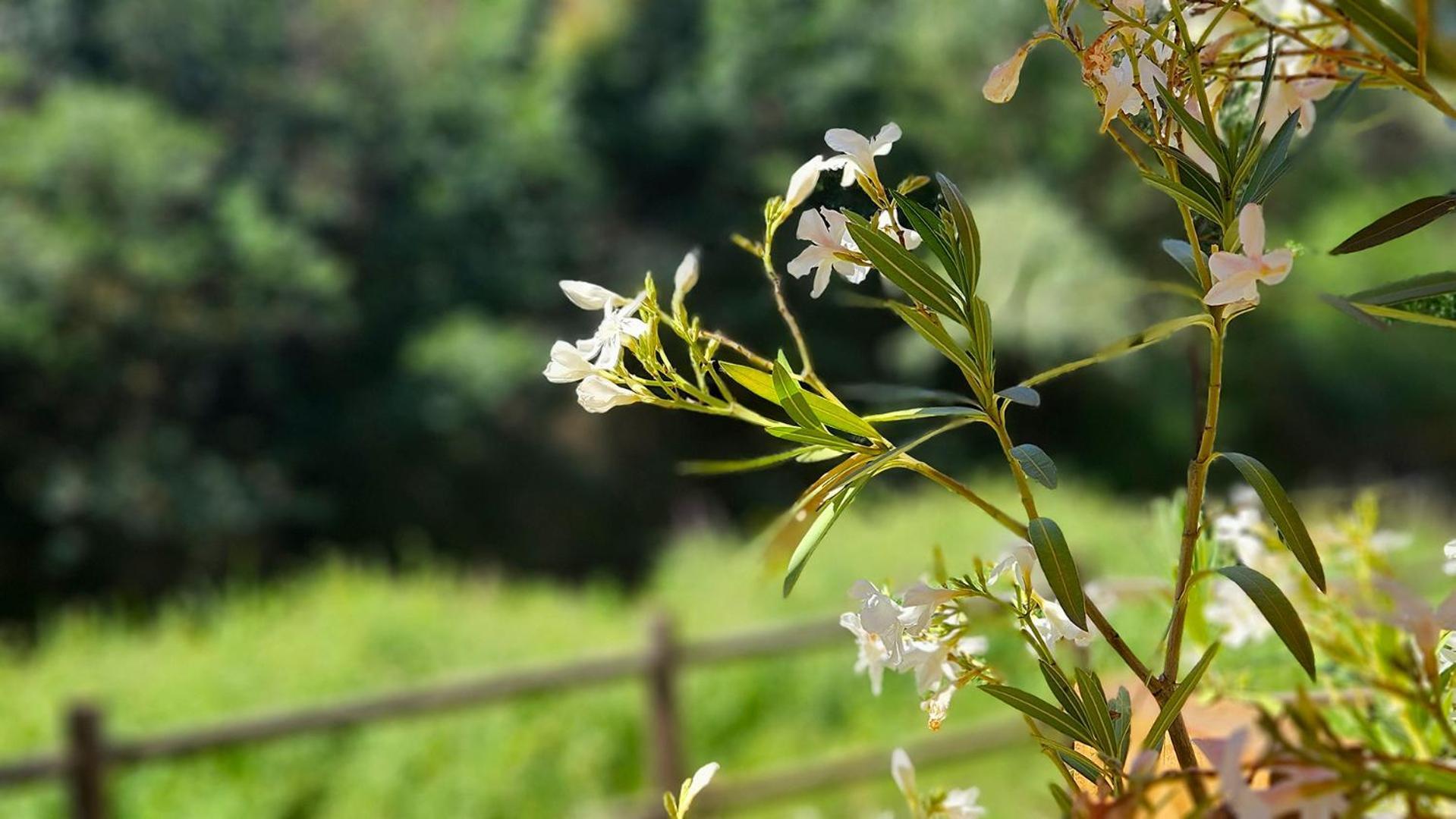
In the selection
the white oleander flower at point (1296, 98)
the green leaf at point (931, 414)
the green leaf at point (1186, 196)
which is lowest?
the green leaf at point (931, 414)

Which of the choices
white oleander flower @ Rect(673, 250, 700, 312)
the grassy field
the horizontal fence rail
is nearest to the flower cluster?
white oleander flower @ Rect(673, 250, 700, 312)

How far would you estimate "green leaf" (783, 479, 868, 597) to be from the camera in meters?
0.35

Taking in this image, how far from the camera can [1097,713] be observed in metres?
0.35

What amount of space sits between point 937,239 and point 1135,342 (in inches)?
2.7

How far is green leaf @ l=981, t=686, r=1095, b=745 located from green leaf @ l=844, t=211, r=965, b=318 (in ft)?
0.34

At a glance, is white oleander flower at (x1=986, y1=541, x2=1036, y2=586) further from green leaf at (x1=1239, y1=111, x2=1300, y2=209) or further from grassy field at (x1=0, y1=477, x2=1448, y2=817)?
grassy field at (x1=0, y1=477, x2=1448, y2=817)

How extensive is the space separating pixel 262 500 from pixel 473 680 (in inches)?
171

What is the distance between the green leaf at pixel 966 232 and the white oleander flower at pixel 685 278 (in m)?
0.08

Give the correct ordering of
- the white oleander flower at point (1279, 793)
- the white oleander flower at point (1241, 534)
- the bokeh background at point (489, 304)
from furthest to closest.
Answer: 1. the bokeh background at point (489, 304)
2. the white oleander flower at point (1241, 534)
3. the white oleander flower at point (1279, 793)

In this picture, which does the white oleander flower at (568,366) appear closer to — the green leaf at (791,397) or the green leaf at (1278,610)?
the green leaf at (791,397)

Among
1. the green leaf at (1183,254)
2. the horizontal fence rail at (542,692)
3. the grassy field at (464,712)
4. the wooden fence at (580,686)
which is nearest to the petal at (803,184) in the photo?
the green leaf at (1183,254)

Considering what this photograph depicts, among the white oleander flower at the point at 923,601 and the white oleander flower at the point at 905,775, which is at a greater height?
the white oleander flower at the point at 923,601

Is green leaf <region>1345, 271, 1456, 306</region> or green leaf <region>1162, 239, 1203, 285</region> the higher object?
green leaf <region>1162, 239, 1203, 285</region>

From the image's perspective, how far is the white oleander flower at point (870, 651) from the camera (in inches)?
15.4
